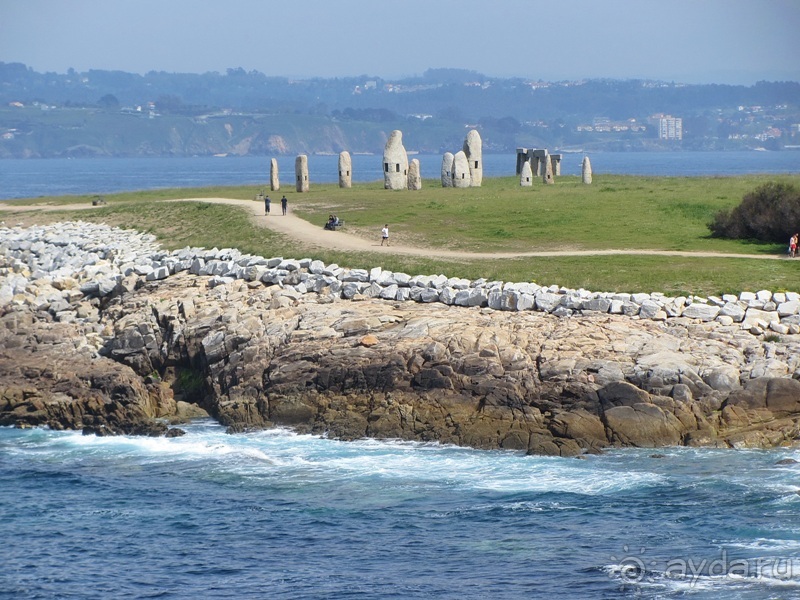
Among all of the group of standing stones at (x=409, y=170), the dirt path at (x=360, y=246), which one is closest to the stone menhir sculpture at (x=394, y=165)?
the group of standing stones at (x=409, y=170)

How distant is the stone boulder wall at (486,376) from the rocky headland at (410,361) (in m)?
0.05

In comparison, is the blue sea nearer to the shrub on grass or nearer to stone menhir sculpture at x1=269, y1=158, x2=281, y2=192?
the shrub on grass

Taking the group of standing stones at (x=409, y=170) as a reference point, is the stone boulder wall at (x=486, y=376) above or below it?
below

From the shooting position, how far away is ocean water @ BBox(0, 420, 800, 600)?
21.2 metres

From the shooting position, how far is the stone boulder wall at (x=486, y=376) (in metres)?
29.1

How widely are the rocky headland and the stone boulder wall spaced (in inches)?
1.9

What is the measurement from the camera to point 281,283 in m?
38.9

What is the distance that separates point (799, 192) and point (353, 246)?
54.1 ft

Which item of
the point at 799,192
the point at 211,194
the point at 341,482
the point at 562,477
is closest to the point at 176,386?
the point at 341,482

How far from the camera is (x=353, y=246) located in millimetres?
43812

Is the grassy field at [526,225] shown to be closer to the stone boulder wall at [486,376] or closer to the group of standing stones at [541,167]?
the group of standing stones at [541,167]

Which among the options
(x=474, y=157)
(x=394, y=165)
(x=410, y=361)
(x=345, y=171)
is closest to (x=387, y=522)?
(x=410, y=361)

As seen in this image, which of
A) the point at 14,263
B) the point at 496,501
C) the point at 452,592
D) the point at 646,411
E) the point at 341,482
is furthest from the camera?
the point at 14,263

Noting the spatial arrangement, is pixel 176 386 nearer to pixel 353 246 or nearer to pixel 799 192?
pixel 353 246
